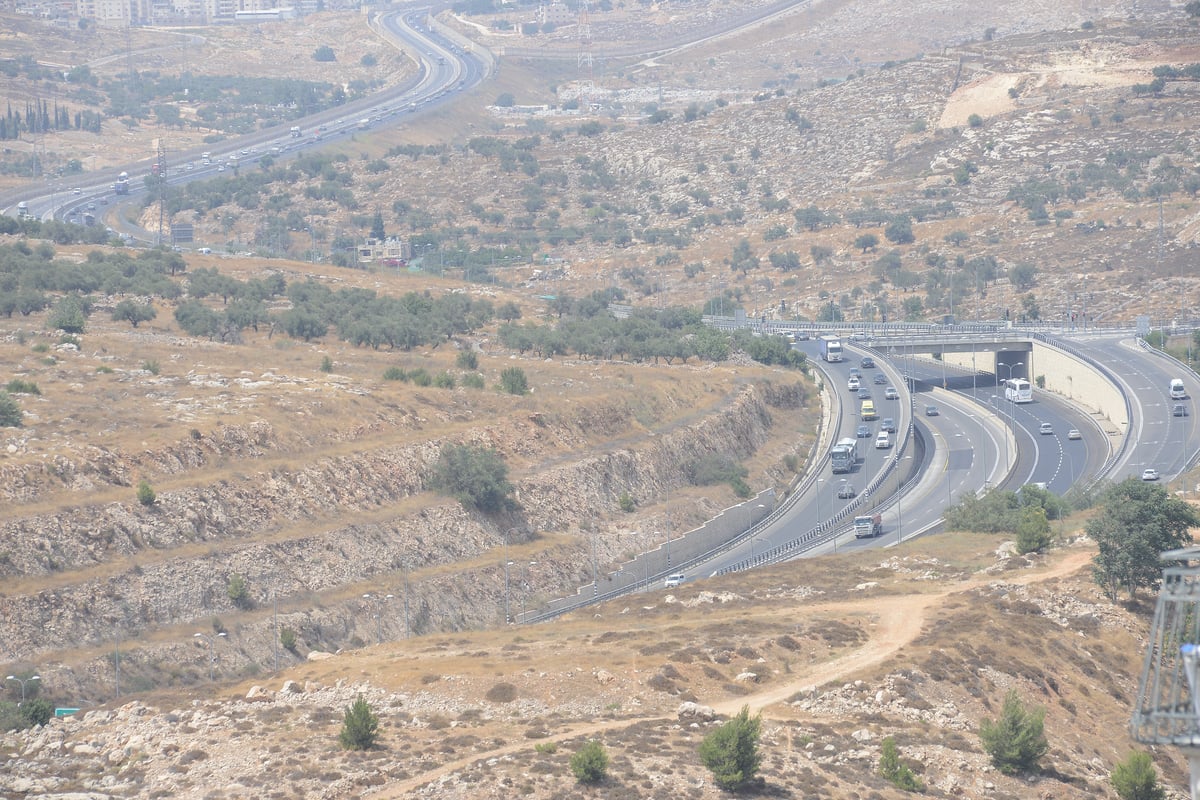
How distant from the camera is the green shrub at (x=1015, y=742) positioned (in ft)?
156

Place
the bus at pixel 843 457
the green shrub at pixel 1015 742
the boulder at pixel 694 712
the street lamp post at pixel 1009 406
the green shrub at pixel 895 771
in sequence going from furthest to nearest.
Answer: the street lamp post at pixel 1009 406
the bus at pixel 843 457
the boulder at pixel 694 712
the green shrub at pixel 1015 742
the green shrub at pixel 895 771

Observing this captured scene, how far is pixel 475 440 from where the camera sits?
304ft

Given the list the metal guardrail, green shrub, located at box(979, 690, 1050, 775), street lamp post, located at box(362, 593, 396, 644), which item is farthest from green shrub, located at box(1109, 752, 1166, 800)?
the metal guardrail

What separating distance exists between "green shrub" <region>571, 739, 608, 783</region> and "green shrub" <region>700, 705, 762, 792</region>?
8.32 ft

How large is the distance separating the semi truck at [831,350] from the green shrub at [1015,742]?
95938 millimetres

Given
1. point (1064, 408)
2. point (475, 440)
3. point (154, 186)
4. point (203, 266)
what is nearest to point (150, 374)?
point (475, 440)

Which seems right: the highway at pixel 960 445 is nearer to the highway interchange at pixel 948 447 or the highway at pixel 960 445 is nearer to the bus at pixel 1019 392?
the highway interchange at pixel 948 447

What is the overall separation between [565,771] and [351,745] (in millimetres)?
5728

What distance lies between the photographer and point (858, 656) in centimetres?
5541

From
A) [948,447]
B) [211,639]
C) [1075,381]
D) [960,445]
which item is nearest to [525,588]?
[211,639]

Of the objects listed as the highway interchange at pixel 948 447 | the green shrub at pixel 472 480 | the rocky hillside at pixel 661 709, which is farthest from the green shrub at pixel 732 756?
the green shrub at pixel 472 480

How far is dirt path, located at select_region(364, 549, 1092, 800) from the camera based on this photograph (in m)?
44.5

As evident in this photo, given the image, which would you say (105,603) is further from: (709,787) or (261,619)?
(709,787)

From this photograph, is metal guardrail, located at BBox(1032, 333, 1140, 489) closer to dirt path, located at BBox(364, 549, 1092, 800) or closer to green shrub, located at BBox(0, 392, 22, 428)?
dirt path, located at BBox(364, 549, 1092, 800)
